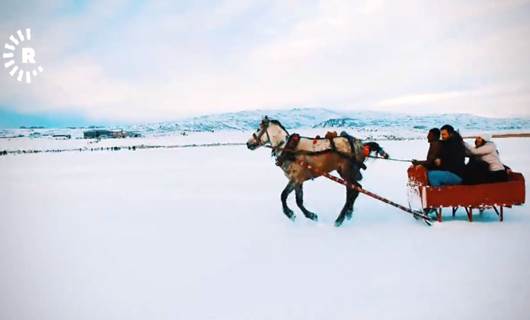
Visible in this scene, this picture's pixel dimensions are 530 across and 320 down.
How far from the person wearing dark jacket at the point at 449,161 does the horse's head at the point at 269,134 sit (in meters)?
2.52

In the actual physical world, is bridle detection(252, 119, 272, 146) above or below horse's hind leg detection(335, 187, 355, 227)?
above

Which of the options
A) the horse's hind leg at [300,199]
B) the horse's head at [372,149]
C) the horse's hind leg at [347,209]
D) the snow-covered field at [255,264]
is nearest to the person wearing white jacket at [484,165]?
the snow-covered field at [255,264]

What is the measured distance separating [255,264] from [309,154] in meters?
2.76

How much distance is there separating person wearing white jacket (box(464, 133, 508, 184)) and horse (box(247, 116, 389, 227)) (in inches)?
53.5

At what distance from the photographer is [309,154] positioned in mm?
7766

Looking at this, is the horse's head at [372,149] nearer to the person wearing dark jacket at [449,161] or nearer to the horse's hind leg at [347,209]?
the horse's hind leg at [347,209]

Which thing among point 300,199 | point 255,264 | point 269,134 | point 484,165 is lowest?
point 255,264

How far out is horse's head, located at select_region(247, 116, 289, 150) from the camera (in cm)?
789

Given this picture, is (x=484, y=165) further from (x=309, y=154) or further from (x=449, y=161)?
(x=309, y=154)

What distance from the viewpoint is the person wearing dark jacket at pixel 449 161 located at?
7168 mm

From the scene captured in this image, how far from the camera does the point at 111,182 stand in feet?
50.4

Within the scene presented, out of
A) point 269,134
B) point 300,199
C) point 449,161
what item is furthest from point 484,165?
point 269,134

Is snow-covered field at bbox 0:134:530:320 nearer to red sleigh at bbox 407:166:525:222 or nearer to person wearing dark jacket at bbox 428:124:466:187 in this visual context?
red sleigh at bbox 407:166:525:222

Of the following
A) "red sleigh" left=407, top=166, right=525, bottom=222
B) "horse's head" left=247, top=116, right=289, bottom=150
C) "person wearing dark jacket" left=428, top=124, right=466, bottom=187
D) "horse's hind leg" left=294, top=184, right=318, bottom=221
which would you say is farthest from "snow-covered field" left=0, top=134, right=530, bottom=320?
"horse's head" left=247, top=116, right=289, bottom=150
